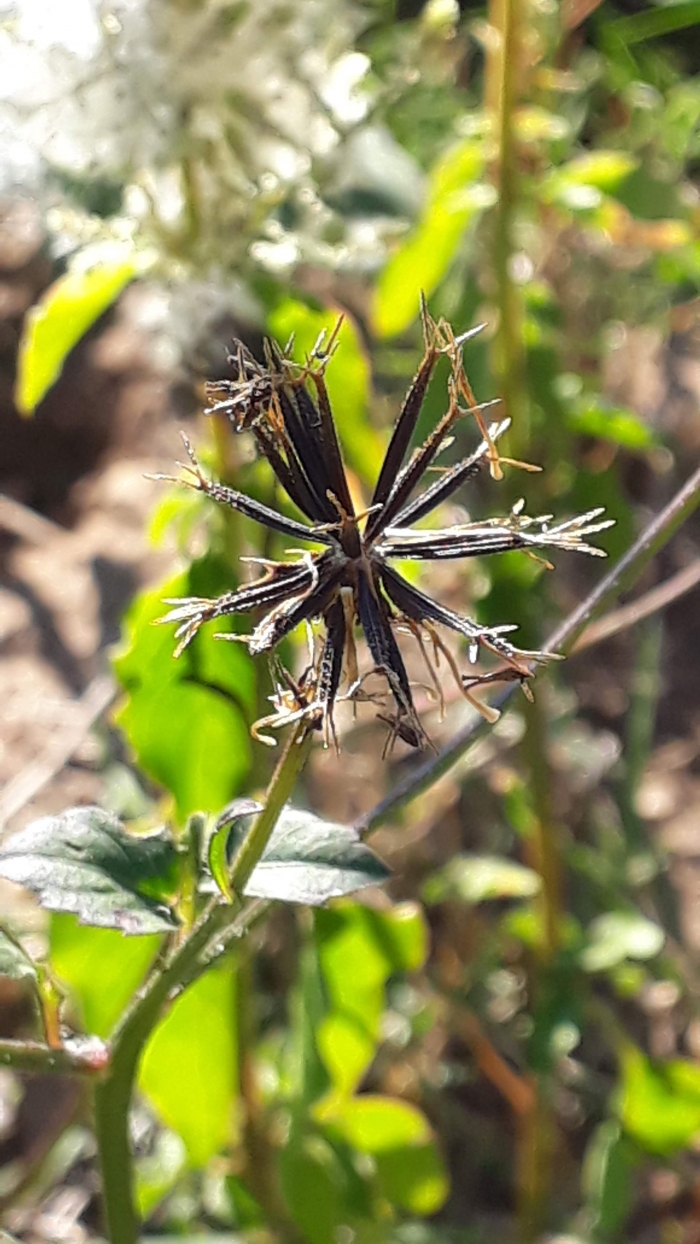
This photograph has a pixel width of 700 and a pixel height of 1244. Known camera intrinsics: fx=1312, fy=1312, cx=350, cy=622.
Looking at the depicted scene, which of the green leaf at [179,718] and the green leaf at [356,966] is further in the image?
the green leaf at [356,966]

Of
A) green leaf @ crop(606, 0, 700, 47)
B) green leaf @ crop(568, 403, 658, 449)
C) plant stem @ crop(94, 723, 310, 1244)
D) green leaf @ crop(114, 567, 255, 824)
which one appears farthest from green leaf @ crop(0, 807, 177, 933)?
green leaf @ crop(606, 0, 700, 47)

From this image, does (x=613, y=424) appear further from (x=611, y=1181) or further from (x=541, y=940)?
(x=611, y=1181)

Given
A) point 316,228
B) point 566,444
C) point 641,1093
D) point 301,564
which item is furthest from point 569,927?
point 301,564

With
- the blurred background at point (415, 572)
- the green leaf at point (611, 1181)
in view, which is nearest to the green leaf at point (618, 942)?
the blurred background at point (415, 572)

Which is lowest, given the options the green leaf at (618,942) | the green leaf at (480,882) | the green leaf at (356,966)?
the green leaf at (618,942)

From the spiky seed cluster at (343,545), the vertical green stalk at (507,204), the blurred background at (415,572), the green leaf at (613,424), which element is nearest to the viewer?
the spiky seed cluster at (343,545)

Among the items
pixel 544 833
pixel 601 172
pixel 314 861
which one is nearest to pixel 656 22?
pixel 601 172

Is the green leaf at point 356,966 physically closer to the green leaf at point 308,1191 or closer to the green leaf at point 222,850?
the green leaf at point 308,1191
